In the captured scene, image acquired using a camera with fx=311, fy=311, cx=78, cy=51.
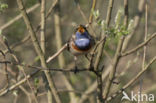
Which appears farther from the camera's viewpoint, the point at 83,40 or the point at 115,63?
the point at 83,40

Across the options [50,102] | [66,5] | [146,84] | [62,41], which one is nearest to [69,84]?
[62,41]

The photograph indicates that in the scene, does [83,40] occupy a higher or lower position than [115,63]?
higher

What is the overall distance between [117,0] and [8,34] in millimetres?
2651

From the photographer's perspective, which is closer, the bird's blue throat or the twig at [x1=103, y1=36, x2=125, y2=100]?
the twig at [x1=103, y1=36, x2=125, y2=100]

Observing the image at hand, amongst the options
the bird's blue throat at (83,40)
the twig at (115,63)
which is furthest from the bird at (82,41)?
the twig at (115,63)

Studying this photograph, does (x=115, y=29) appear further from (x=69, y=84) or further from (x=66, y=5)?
(x=66, y=5)

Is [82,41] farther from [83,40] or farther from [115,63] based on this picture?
[115,63]

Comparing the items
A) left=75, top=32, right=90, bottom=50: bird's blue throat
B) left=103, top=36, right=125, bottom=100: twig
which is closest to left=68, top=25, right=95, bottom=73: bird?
left=75, top=32, right=90, bottom=50: bird's blue throat

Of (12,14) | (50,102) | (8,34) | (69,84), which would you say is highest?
(12,14)

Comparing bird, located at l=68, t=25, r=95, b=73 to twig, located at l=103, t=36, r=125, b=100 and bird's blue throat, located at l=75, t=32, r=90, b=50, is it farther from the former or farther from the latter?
twig, located at l=103, t=36, r=125, b=100

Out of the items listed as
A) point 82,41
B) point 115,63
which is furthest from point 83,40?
point 115,63

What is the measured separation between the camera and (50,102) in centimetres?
433

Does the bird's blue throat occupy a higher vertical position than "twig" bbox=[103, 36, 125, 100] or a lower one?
higher

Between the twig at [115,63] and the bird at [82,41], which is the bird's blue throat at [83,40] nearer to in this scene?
the bird at [82,41]
